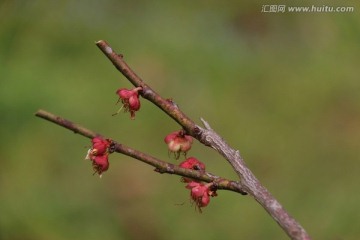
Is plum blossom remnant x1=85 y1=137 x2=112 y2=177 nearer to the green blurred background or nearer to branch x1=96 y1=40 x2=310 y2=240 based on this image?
branch x1=96 y1=40 x2=310 y2=240

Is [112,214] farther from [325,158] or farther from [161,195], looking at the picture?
[325,158]

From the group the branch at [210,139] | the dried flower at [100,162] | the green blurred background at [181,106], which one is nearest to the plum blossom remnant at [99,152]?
the dried flower at [100,162]

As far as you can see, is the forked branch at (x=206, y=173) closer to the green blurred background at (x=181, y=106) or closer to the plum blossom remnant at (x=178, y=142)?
the plum blossom remnant at (x=178, y=142)

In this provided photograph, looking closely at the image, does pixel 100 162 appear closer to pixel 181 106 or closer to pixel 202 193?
pixel 202 193

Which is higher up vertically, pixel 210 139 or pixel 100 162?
pixel 210 139

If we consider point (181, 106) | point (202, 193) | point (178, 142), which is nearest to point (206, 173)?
point (202, 193)
